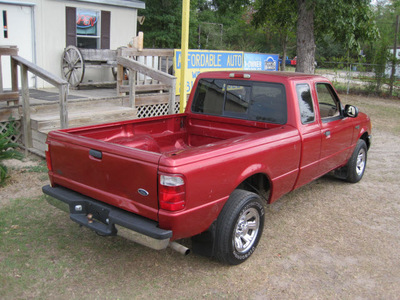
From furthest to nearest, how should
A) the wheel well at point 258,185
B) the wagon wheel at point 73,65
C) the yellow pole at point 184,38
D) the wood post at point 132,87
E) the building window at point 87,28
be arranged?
the building window at point 87,28
the wagon wheel at point 73,65
the wood post at point 132,87
the yellow pole at point 184,38
the wheel well at point 258,185

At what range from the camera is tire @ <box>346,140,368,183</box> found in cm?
627

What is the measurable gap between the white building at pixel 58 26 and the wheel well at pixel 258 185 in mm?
8008

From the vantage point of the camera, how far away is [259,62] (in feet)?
42.2

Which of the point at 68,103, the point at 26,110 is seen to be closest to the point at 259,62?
the point at 68,103

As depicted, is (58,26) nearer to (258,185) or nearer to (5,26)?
(5,26)

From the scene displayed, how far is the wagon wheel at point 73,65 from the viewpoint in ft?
33.2

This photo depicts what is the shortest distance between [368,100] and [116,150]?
16.4m

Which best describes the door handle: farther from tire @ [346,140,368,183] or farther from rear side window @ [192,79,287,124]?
tire @ [346,140,368,183]

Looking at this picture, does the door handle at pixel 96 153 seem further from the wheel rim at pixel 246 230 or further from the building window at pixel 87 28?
the building window at pixel 87 28

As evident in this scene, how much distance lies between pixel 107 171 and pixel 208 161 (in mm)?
871

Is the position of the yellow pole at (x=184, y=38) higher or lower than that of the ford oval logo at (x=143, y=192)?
higher

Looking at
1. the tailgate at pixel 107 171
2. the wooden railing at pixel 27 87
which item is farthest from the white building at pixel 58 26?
the tailgate at pixel 107 171

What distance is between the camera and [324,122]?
514 cm

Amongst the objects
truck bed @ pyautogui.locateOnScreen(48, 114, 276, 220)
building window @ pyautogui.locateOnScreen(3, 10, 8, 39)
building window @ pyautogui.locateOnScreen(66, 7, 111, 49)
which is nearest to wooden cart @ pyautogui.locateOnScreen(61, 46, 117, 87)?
building window @ pyautogui.locateOnScreen(66, 7, 111, 49)
